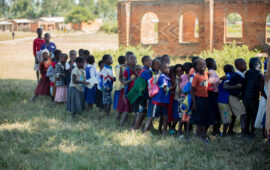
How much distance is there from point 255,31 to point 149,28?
6.66 m

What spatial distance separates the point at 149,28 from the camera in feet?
70.4

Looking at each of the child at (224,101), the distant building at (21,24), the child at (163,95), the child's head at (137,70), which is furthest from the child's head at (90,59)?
the distant building at (21,24)

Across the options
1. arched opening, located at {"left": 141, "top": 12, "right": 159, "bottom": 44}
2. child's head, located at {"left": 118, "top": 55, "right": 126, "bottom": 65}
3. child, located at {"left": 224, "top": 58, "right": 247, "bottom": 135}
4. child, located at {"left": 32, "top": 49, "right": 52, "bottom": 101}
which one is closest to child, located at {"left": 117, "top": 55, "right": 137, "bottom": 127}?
child's head, located at {"left": 118, "top": 55, "right": 126, "bottom": 65}

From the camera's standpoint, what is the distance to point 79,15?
6103 cm

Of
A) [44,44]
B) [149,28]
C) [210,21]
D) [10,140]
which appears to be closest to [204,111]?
[10,140]

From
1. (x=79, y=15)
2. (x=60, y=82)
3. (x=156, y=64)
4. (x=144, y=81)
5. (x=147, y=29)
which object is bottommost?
(x=60, y=82)

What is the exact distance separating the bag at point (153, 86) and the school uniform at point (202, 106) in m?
0.66

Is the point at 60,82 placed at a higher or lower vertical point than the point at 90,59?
lower

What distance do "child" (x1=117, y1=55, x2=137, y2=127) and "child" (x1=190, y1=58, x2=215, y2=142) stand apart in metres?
1.23

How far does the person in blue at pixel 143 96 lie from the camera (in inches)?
225

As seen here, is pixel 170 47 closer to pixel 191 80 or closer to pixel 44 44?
pixel 44 44

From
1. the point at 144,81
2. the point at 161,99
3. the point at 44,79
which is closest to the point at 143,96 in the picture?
the point at 144,81

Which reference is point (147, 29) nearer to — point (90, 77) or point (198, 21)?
point (198, 21)

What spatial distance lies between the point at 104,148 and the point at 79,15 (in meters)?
58.4
